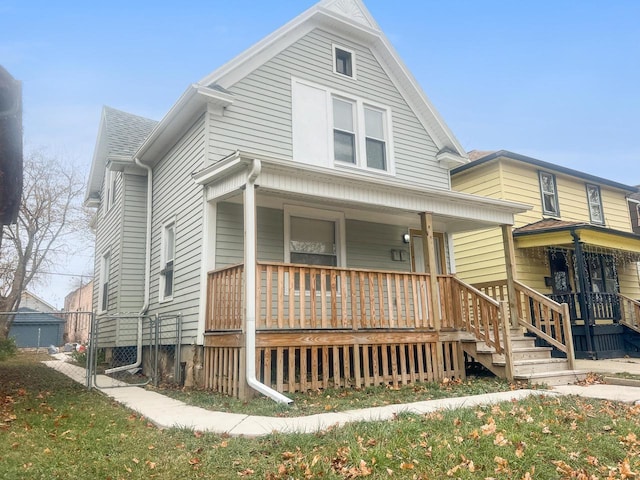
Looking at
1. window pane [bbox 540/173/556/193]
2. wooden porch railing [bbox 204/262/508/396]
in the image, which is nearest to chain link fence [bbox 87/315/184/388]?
wooden porch railing [bbox 204/262/508/396]

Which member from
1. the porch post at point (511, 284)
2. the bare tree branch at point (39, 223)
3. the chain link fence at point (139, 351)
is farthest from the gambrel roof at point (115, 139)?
the bare tree branch at point (39, 223)

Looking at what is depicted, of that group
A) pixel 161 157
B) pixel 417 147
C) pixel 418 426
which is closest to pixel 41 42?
pixel 161 157

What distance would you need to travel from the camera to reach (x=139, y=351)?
1066cm

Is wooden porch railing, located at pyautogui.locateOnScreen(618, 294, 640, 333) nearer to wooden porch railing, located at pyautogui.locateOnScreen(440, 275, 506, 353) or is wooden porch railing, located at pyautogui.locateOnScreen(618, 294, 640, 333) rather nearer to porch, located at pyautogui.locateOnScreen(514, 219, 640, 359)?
porch, located at pyautogui.locateOnScreen(514, 219, 640, 359)

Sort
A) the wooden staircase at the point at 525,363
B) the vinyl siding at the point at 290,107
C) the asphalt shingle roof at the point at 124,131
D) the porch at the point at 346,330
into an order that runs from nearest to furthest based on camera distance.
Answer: the porch at the point at 346,330
the wooden staircase at the point at 525,363
the vinyl siding at the point at 290,107
the asphalt shingle roof at the point at 124,131

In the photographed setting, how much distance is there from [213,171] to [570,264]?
38.2 ft

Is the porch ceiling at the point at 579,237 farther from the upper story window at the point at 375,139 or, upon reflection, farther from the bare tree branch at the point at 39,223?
the bare tree branch at the point at 39,223

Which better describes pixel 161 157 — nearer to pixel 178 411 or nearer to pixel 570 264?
pixel 178 411

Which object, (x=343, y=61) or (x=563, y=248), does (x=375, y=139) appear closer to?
(x=343, y=61)

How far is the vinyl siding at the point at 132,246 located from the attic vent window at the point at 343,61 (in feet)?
18.1

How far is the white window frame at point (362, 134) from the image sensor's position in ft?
34.3

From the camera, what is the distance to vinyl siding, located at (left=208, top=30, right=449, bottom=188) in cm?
927

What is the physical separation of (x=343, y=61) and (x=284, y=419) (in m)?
8.50

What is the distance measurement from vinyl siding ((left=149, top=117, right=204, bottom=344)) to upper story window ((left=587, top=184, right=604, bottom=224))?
13458 millimetres
